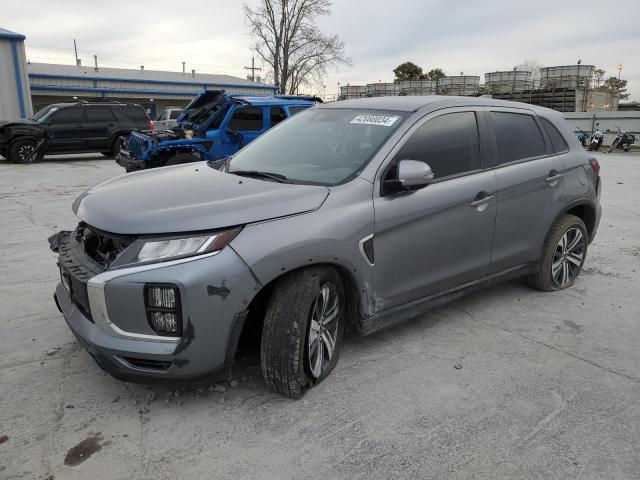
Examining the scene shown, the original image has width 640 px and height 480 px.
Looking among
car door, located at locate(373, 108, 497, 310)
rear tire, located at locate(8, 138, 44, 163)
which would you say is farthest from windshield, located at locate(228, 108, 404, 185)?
rear tire, located at locate(8, 138, 44, 163)

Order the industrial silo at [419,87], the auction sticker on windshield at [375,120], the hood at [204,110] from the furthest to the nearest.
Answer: the industrial silo at [419,87] → the hood at [204,110] → the auction sticker on windshield at [375,120]

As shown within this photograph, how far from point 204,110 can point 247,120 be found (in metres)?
1.65

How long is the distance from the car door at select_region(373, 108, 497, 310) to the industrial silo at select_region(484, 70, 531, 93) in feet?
107

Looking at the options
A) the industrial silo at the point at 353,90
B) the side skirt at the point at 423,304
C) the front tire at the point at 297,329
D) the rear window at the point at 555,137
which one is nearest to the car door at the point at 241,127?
the rear window at the point at 555,137

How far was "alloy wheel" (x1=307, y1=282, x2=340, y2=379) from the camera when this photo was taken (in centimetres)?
289

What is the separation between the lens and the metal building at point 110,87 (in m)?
32.3

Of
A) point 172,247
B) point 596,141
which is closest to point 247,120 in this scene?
point 172,247

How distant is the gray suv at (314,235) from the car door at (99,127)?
45.6 feet

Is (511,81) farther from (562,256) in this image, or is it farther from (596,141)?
(562,256)

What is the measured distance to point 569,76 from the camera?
103 feet

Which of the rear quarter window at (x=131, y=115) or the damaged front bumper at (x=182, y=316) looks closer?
the damaged front bumper at (x=182, y=316)

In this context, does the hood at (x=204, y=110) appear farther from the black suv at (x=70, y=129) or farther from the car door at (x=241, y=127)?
the black suv at (x=70, y=129)

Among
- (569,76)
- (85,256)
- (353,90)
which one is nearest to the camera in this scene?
(85,256)

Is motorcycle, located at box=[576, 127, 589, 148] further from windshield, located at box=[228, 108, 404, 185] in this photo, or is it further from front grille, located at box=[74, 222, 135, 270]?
front grille, located at box=[74, 222, 135, 270]
